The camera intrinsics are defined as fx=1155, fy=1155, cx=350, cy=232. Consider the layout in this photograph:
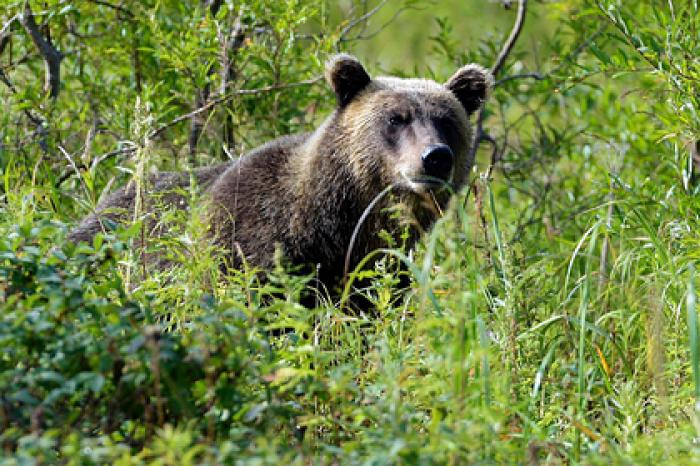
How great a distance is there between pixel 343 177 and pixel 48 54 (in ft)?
6.83

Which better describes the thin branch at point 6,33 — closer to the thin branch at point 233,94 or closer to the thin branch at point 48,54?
the thin branch at point 48,54

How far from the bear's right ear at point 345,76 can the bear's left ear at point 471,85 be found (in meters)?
0.51

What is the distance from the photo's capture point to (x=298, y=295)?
169 inches

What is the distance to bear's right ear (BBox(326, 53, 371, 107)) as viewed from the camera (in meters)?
6.22

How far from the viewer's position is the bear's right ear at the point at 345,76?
6219 mm

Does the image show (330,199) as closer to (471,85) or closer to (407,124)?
(407,124)

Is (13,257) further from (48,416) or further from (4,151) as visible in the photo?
(4,151)

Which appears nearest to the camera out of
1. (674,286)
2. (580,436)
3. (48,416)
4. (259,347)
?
(48,416)

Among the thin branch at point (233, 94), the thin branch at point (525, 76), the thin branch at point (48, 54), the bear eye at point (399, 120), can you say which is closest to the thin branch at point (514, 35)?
the thin branch at point (525, 76)

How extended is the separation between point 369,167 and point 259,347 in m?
2.64

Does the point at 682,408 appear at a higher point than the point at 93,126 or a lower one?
lower

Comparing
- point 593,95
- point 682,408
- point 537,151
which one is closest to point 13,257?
point 682,408

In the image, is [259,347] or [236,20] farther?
[236,20]

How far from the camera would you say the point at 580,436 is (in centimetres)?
405
